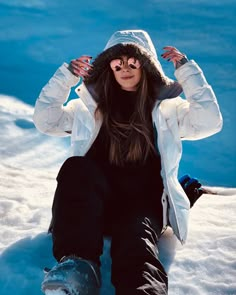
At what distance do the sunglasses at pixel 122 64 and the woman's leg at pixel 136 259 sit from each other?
21.9 inches

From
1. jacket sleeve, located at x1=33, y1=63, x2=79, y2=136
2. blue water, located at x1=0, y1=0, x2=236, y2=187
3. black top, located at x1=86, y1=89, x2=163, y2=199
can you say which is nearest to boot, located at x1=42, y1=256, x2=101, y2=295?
black top, located at x1=86, y1=89, x2=163, y2=199

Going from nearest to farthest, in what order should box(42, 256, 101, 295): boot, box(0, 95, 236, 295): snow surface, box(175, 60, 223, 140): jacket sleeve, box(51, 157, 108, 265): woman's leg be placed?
box(42, 256, 101, 295): boot
box(51, 157, 108, 265): woman's leg
box(0, 95, 236, 295): snow surface
box(175, 60, 223, 140): jacket sleeve

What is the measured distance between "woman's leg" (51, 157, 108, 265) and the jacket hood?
0.41 meters

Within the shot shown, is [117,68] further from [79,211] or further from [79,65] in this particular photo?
[79,211]

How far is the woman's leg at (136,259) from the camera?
130 centimetres

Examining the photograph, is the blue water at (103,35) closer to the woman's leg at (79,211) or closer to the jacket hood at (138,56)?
the jacket hood at (138,56)

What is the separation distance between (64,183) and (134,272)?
0.37m

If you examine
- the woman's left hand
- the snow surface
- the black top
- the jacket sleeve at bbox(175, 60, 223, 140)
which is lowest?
the snow surface

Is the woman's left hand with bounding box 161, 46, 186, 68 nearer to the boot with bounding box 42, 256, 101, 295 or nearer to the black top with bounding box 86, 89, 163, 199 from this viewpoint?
the black top with bounding box 86, 89, 163, 199

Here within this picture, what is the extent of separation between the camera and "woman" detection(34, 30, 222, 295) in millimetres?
1447

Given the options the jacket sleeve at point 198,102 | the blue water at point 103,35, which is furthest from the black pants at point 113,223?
the blue water at point 103,35

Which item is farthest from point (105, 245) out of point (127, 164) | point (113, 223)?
point (127, 164)

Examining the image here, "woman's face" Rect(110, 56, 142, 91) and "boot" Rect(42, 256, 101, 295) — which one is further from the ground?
"woman's face" Rect(110, 56, 142, 91)

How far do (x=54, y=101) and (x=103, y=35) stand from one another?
5.09 m
